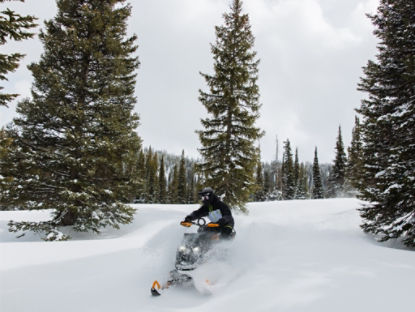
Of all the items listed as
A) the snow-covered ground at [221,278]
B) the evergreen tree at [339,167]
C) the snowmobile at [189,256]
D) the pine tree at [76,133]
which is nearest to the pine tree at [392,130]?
the snow-covered ground at [221,278]

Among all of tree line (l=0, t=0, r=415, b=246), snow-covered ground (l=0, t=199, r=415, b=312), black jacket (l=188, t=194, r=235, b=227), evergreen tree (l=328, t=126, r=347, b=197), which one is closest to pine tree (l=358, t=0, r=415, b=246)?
tree line (l=0, t=0, r=415, b=246)

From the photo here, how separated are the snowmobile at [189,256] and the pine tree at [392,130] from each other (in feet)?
23.7

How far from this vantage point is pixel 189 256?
5.33 meters

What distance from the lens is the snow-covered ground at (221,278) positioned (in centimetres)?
398

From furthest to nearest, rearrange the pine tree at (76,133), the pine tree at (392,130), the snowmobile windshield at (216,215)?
the pine tree at (76,133) < the pine tree at (392,130) < the snowmobile windshield at (216,215)

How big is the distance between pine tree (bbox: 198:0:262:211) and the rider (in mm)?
8581

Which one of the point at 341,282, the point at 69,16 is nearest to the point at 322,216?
the point at 341,282

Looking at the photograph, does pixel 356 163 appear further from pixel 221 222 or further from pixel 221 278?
pixel 221 278

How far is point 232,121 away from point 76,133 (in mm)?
9544

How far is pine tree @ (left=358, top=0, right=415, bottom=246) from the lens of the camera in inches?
353

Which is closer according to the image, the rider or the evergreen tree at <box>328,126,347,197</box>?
the rider

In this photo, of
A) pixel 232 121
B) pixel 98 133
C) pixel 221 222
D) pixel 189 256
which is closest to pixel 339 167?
pixel 232 121

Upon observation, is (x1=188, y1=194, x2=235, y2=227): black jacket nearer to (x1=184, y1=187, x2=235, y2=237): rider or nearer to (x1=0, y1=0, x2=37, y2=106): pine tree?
(x1=184, y1=187, x2=235, y2=237): rider

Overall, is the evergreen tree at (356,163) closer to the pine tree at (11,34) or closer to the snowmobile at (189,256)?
the snowmobile at (189,256)
